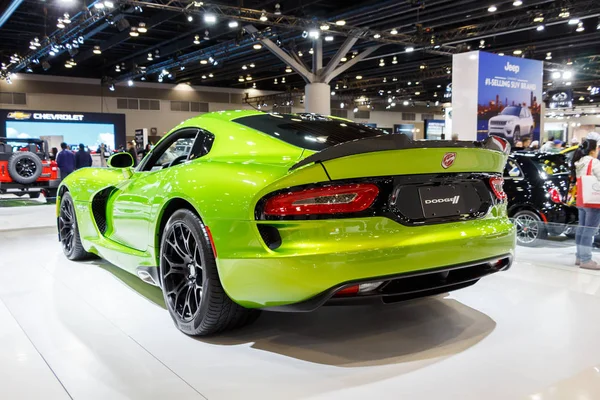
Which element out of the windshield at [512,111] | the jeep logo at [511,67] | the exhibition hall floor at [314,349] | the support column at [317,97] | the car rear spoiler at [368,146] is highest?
the support column at [317,97]

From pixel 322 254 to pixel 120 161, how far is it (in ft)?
7.80

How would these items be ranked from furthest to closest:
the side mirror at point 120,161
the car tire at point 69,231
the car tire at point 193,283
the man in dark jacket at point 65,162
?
the man in dark jacket at point 65,162
the car tire at point 69,231
the side mirror at point 120,161
the car tire at point 193,283

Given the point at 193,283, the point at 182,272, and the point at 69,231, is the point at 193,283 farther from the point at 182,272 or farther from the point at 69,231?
the point at 69,231

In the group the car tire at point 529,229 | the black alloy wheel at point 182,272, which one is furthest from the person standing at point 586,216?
the black alloy wheel at point 182,272

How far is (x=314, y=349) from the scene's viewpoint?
2512 millimetres

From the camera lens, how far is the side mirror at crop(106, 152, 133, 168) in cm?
385

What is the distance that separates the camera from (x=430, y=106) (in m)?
41.5

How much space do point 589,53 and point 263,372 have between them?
22594mm

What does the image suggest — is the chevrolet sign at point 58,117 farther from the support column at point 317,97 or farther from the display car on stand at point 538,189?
the display car on stand at point 538,189

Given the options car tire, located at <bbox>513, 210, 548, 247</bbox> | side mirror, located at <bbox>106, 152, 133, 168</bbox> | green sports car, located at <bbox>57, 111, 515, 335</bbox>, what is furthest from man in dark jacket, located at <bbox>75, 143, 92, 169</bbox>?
green sports car, located at <bbox>57, 111, 515, 335</bbox>

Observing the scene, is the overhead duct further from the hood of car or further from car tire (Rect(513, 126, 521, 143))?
car tire (Rect(513, 126, 521, 143))

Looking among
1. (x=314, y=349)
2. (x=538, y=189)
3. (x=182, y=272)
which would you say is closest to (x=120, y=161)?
(x=182, y=272)

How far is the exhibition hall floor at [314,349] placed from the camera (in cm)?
209

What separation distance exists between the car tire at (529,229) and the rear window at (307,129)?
2934mm
